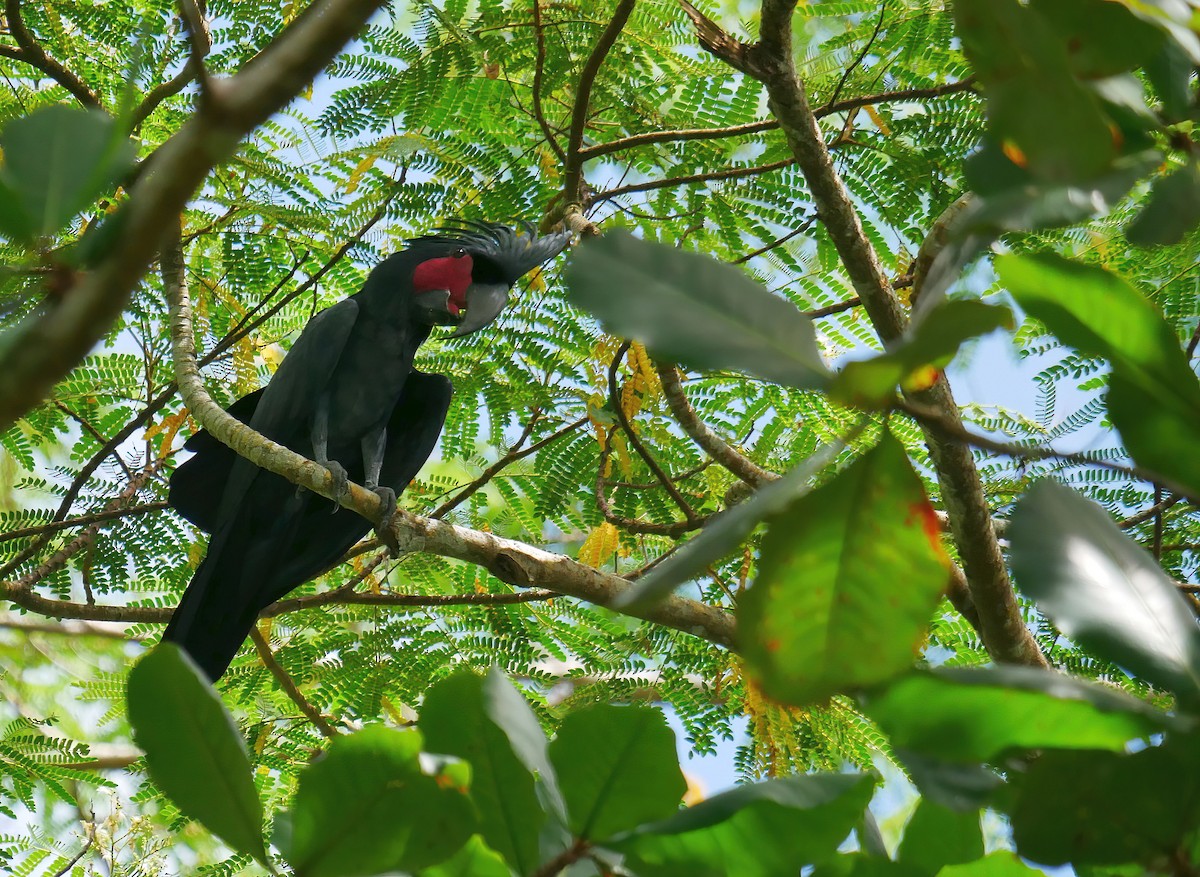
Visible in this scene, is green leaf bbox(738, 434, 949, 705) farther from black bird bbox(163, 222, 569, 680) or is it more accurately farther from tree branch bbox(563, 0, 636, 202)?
black bird bbox(163, 222, 569, 680)

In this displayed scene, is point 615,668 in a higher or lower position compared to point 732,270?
lower

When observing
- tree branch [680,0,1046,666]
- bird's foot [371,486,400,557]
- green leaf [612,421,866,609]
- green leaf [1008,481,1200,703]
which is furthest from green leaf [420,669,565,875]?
bird's foot [371,486,400,557]

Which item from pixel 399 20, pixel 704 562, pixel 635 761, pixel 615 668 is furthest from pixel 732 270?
pixel 399 20

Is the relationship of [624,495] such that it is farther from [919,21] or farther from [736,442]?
[919,21]

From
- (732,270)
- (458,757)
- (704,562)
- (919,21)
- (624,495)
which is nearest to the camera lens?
(704,562)

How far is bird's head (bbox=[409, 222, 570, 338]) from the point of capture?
361cm

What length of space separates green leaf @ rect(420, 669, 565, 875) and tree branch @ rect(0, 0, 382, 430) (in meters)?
0.35

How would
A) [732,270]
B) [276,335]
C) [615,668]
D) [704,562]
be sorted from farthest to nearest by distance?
[276,335]
[615,668]
[732,270]
[704,562]

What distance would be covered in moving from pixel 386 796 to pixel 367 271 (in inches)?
149

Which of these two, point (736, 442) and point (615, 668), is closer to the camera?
point (615, 668)

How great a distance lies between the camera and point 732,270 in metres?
0.60

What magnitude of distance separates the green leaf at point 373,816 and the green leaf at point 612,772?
0.23 feet

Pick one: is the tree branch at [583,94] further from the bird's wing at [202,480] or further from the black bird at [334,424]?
the bird's wing at [202,480]

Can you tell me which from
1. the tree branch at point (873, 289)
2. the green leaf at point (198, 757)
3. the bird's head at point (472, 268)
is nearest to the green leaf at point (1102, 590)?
the green leaf at point (198, 757)
